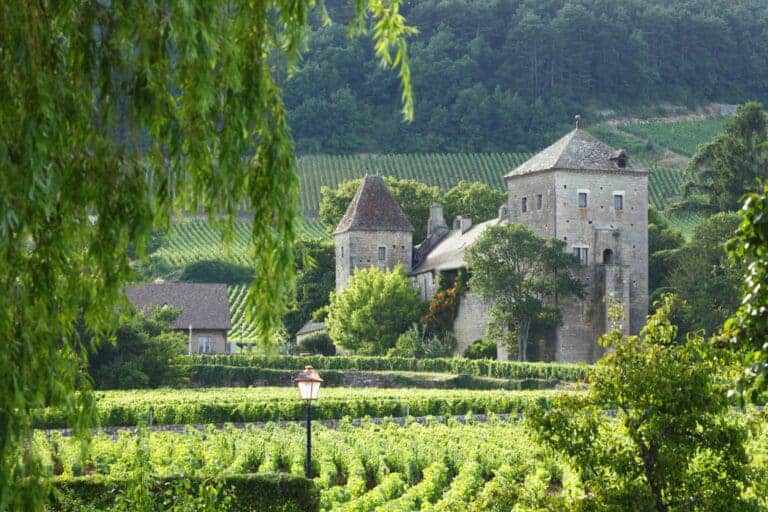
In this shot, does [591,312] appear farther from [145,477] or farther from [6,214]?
[6,214]

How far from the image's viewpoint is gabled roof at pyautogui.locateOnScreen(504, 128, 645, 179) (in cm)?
5753

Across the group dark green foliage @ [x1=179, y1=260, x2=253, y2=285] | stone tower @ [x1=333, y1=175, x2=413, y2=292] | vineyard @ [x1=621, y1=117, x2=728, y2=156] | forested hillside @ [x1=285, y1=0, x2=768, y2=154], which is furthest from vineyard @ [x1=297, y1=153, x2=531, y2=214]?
stone tower @ [x1=333, y1=175, x2=413, y2=292]

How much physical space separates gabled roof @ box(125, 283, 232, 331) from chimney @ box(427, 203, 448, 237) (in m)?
11.5

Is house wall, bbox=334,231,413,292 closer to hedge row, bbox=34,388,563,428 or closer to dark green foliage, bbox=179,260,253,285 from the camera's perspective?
dark green foliage, bbox=179,260,253,285

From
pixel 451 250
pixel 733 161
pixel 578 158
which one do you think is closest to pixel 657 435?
pixel 578 158

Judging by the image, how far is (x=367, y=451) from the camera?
25.7 m

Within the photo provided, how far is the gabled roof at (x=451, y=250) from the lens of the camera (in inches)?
2382

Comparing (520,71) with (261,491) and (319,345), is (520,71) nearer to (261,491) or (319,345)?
(319,345)

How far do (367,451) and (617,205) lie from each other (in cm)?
3455

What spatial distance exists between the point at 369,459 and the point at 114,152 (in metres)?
18.2

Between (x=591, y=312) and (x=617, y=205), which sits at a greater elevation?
(x=617, y=205)

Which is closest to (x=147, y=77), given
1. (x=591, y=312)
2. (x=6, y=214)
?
(x=6, y=214)

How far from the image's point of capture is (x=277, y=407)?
115ft

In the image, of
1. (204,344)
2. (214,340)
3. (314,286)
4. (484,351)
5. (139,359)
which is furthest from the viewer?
(314,286)
